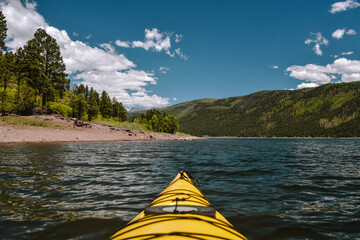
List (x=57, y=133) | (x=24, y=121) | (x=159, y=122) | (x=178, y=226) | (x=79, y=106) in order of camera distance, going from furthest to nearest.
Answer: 1. (x=159, y=122)
2. (x=79, y=106)
3. (x=57, y=133)
4. (x=24, y=121)
5. (x=178, y=226)

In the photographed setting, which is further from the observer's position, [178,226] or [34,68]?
[34,68]

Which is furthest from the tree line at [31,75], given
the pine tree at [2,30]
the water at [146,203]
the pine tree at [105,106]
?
the water at [146,203]

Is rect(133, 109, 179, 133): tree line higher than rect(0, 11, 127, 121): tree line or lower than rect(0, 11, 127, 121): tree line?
lower

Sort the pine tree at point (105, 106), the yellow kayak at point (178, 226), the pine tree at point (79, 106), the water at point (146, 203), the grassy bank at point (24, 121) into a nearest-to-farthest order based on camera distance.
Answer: the yellow kayak at point (178, 226)
the water at point (146, 203)
the grassy bank at point (24, 121)
the pine tree at point (79, 106)
the pine tree at point (105, 106)

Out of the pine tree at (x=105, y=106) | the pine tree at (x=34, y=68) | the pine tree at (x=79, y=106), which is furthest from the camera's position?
the pine tree at (x=105, y=106)

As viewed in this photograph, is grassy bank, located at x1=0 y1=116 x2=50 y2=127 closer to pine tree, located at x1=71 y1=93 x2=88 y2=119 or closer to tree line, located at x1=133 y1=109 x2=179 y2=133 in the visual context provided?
pine tree, located at x1=71 y1=93 x2=88 y2=119

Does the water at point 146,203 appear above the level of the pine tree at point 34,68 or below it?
below

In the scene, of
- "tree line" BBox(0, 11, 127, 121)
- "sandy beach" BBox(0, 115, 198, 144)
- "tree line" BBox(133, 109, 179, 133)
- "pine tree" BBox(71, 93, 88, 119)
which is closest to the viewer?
"sandy beach" BBox(0, 115, 198, 144)

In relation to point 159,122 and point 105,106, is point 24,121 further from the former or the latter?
point 159,122

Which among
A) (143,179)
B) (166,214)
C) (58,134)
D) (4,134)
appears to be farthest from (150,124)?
(166,214)

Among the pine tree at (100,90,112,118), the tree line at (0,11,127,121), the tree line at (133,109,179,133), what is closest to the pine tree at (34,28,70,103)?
the tree line at (0,11,127,121)

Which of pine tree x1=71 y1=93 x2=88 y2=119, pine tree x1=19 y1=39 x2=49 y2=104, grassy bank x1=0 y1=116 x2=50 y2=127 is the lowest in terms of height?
grassy bank x1=0 y1=116 x2=50 y2=127

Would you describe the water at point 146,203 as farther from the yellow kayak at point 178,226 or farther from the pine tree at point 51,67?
the pine tree at point 51,67

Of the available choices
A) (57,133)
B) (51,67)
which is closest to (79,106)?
(51,67)
